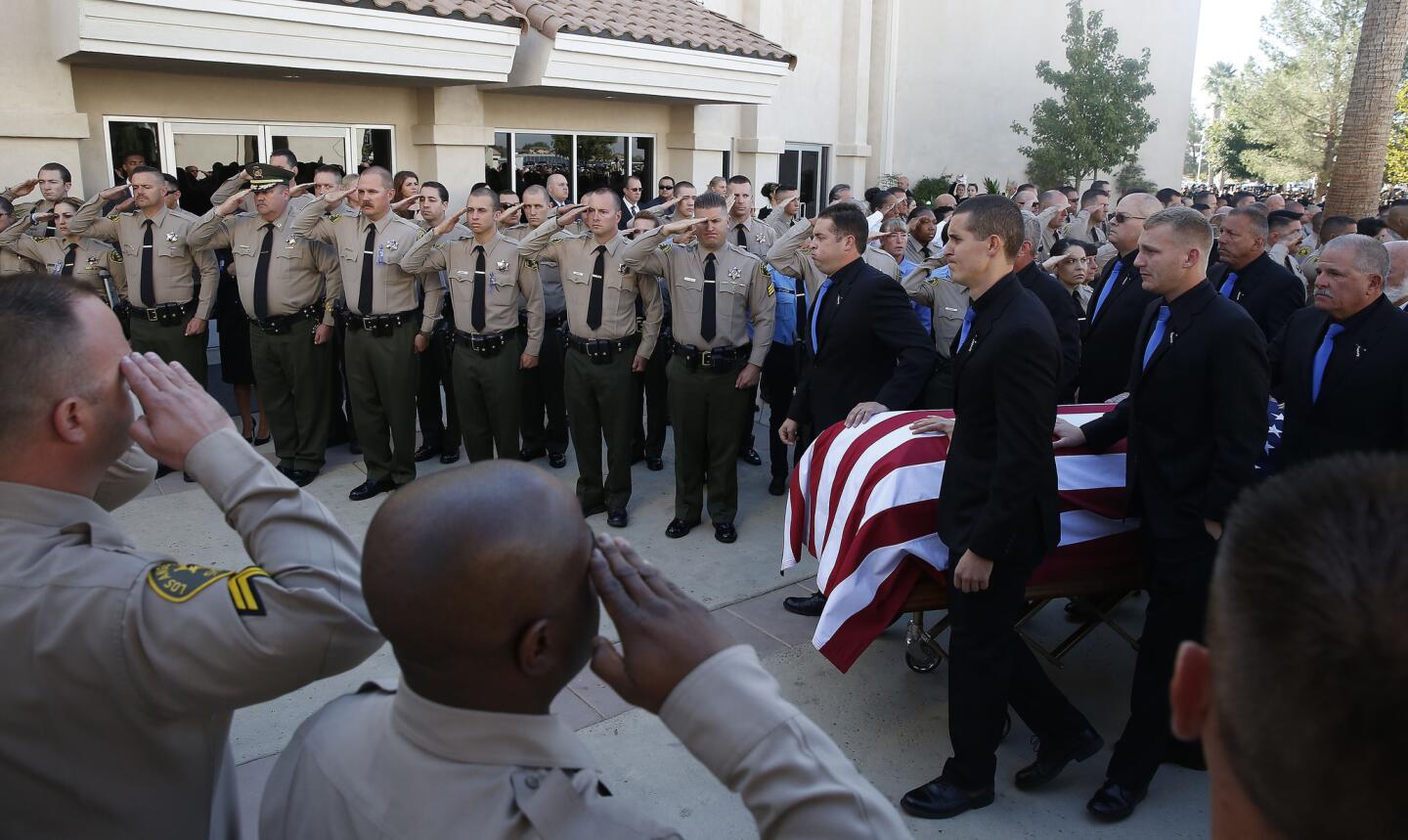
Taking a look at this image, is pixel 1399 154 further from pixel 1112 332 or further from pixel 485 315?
pixel 485 315

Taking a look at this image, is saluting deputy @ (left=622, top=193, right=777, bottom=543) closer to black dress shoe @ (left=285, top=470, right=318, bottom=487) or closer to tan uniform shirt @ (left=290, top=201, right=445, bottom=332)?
tan uniform shirt @ (left=290, top=201, right=445, bottom=332)

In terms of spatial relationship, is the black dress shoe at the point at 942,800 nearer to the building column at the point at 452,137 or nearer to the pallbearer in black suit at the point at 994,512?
the pallbearer in black suit at the point at 994,512

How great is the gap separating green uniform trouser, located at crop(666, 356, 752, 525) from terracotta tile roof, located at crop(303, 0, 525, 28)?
493cm

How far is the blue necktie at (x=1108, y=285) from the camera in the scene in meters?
5.29

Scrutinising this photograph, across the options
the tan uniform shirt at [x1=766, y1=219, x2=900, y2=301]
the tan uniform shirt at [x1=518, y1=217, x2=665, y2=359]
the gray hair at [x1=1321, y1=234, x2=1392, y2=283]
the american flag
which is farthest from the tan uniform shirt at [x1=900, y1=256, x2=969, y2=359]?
the gray hair at [x1=1321, y1=234, x2=1392, y2=283]

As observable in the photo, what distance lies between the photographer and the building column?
10.0m

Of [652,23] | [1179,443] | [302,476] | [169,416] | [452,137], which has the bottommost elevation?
[302,476]

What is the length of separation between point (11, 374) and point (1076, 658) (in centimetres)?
399

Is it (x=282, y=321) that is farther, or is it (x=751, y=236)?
(x=751, y=236)

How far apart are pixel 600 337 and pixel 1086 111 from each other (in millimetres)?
17263

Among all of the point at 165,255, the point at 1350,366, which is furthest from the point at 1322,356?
the point at 165,255

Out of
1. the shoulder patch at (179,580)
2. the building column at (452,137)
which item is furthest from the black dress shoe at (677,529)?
the building column at (452,137)

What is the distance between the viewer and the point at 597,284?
19.1 ft

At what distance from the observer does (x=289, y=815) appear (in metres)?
1.14
